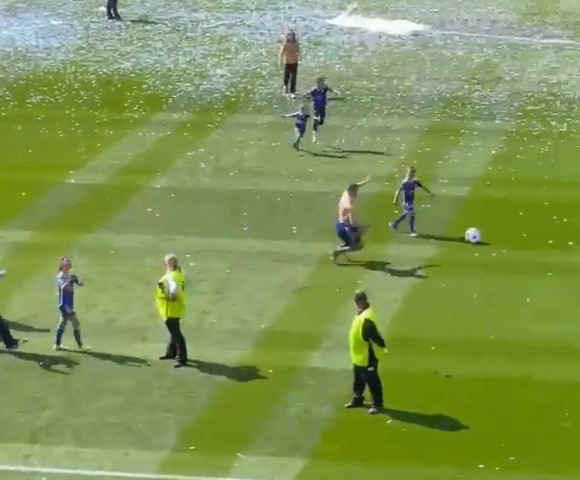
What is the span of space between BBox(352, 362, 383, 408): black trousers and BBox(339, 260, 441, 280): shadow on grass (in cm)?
623

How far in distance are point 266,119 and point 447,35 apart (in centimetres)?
1228

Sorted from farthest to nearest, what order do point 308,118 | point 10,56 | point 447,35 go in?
1. point 447,35
2. point 10,56
3. point 308,118

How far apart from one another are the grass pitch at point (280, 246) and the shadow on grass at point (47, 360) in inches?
3.3

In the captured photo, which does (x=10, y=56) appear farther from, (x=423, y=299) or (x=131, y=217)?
(x=423, y=299)

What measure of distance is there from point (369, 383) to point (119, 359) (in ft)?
14.9

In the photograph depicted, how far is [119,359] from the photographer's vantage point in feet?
77.2

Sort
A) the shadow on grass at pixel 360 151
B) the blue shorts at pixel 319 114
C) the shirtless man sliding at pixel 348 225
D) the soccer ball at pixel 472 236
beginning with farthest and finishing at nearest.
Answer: the blue shorts at pixel 319 114 < the shadow on grass at pixel 360 151 < the soccer ball at pixel 472 236 < the shirtless man sliding at pixel 348 225

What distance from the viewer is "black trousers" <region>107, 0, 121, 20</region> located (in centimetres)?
5062

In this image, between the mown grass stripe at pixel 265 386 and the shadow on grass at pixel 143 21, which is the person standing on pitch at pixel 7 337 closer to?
the mown grass stripe at pixel 265 386

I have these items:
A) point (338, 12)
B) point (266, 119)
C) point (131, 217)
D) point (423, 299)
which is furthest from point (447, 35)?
point (423, 299)

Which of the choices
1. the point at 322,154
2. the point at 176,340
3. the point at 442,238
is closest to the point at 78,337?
the point at 176,340

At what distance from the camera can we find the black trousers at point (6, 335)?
77.7ft

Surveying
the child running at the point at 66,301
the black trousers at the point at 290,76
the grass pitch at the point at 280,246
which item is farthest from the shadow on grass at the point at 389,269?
the black trousers at the point at 290,76

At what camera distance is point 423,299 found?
26.3 m
